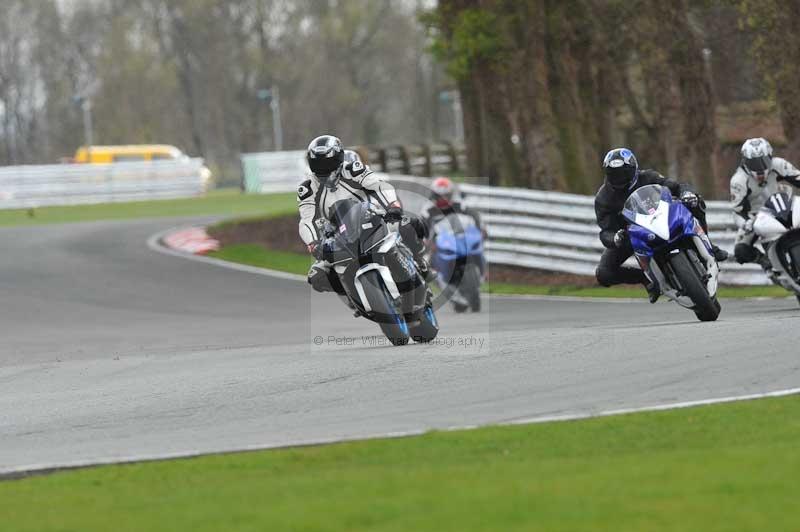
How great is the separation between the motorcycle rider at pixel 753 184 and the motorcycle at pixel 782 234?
1.40 ft

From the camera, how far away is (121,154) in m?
61.4

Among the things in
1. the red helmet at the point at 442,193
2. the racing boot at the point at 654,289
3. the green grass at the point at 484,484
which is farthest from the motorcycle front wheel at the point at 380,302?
the red helmet at the point at 442,193

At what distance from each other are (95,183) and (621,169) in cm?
3424

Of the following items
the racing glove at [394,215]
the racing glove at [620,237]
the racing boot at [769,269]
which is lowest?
the racing boot at [769,269]

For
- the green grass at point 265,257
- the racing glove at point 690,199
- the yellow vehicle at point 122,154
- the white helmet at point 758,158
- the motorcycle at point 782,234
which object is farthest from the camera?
the yellow vehicle at point 122,154

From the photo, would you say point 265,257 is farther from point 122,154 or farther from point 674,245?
point 122,154

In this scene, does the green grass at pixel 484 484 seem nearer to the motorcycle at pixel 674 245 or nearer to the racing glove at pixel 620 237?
the motorcycle at pixel 674 245

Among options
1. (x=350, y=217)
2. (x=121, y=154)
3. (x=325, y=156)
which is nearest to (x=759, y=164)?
(x=350, y=217)

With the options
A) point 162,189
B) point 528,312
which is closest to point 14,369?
point 528,312

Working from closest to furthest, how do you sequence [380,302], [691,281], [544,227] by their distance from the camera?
[380,302]
[691,281]
[544,227]

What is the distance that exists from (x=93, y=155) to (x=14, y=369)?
48697 millimetres

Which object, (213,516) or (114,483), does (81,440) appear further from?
(213,516)

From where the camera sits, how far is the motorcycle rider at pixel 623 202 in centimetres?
1253

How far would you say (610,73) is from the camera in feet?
105
